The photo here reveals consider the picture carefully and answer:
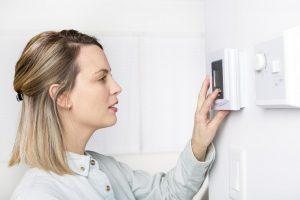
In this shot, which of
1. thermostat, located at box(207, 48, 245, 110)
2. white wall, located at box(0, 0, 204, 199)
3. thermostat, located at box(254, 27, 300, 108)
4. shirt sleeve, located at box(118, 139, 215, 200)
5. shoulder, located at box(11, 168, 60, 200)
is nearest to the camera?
thermostat, located at box(254, 27, 300, 108)

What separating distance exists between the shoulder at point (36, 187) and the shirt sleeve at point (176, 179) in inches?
13.3

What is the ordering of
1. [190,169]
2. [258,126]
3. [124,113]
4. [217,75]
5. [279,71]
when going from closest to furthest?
[279,71] → [258,126] → [217,75] → [190,169] → [124,113]

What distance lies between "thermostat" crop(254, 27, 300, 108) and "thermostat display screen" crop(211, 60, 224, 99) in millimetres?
166

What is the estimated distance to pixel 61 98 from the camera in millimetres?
1080

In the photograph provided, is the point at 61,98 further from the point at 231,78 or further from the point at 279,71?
the point at 279,71

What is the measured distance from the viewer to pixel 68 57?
1083 mm

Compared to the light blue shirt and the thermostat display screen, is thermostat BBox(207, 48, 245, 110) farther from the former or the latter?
the light blue shirt

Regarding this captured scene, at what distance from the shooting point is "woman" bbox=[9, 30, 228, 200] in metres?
1.03

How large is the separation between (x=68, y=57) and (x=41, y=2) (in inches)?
12.5

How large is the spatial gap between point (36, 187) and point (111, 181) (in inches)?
13.7

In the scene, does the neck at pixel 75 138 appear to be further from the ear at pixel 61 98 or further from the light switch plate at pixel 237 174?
the light switch plate at pixel 237 174

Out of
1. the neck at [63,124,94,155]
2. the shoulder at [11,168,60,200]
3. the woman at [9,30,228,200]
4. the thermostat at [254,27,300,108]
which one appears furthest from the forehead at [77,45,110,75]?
A: the thermostat at [254,27,300,108]

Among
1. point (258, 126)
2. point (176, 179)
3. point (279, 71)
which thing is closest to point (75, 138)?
point (176, 179)

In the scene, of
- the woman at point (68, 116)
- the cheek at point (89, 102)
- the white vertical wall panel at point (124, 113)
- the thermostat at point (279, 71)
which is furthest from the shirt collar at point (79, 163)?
the thermostat at point (279, 71)
